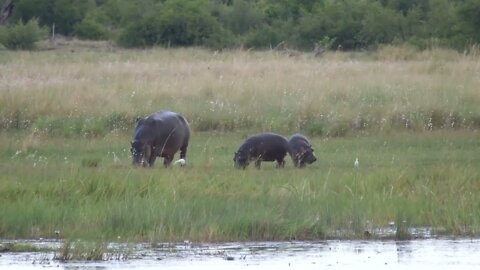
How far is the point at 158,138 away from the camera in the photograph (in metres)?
15.0

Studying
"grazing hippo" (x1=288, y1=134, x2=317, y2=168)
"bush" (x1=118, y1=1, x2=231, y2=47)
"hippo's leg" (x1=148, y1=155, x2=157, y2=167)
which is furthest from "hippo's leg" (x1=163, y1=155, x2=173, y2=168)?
"bush" (x1=118, y1=1, x2=231, y2=47)

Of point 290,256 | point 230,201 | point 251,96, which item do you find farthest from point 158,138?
point 251,96

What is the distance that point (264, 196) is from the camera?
11.3 m

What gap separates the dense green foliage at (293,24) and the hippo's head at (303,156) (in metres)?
18.4

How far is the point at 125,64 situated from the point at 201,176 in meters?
13.6

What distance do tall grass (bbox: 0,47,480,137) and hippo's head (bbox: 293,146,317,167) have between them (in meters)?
3.51

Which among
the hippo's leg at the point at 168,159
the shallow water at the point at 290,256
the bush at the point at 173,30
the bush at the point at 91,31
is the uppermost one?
the shallow water at the point at 290,256

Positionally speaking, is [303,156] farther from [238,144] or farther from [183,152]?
[238,144]

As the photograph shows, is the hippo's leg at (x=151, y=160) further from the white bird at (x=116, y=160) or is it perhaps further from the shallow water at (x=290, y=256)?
the shallow water at (x=290, y=256)

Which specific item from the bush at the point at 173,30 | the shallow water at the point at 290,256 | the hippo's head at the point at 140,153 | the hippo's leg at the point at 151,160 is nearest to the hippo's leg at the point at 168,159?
the hippo's leg at the point at 151,160

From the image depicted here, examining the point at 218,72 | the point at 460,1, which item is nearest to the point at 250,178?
the point at 218,72

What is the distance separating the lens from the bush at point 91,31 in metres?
45.1

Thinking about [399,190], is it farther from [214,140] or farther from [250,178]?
[214,140]

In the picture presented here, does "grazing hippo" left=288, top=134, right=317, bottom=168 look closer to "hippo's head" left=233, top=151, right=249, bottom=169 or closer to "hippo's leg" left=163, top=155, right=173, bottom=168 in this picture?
"hippo's head" left=233, top=151, right=249, bottom=169
